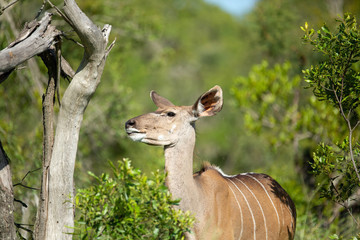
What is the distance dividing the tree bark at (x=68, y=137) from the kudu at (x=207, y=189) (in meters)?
0.56

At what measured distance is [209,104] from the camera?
453 centimetres

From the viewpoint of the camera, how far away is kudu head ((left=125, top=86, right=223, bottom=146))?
421 cm

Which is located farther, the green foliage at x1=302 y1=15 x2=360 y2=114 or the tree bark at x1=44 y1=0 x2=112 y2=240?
the green foliage at x1=302 y1=15 x2=360 y2=114

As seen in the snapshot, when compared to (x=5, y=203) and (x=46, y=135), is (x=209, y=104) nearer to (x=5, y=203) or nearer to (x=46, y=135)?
(x=46, y=135)

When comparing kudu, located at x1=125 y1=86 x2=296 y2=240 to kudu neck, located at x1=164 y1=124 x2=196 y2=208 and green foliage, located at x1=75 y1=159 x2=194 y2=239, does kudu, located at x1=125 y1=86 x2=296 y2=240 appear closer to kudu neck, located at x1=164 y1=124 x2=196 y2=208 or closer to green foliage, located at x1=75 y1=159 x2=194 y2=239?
kudu neck, located at x1=164 y1=124 x2=196 y2=208

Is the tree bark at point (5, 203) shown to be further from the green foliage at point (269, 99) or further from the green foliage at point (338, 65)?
the green foliage at point (269, 99)

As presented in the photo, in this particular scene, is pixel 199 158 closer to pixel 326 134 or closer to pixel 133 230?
pixel 133 230

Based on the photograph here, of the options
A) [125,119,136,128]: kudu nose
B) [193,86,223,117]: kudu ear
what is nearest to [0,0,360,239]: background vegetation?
[193,86,223,117]: kudu ear

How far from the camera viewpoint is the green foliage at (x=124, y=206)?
10.7 ft

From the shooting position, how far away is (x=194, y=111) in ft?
14.7

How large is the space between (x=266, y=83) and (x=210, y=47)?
2496cm

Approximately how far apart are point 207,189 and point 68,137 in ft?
3.99

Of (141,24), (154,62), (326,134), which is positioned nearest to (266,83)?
(326,134)

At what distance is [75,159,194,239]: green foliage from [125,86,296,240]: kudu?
64cm
